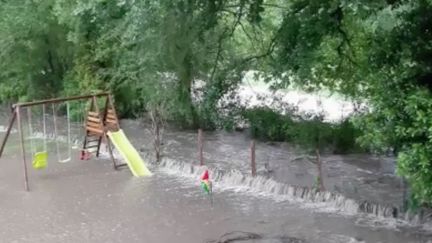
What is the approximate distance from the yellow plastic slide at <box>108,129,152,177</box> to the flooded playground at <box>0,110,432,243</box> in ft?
0.63

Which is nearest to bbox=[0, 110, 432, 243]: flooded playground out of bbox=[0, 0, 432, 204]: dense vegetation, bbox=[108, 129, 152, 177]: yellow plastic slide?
bbox=[108, 129, 152, 177]: yellow plastic slide

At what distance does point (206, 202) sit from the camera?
9.88 m

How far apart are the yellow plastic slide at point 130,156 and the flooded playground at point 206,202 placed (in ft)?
0.63

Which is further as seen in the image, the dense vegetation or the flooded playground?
the flooded playground

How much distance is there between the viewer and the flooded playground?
840 cm

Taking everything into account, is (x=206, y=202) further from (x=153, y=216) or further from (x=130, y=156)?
(x=130, y=156)

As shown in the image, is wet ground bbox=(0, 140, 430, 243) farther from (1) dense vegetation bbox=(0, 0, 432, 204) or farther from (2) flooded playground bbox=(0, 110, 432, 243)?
(1) dense vegetation bbox=(0, 0, 432, 204)

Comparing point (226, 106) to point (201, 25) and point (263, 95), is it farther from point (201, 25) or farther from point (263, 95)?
point (201, 25)

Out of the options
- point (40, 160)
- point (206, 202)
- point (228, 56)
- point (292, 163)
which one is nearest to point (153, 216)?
point (206, 202)

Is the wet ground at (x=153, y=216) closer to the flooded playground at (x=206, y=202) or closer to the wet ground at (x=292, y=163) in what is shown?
the flooded playground at (x=206, y=202)

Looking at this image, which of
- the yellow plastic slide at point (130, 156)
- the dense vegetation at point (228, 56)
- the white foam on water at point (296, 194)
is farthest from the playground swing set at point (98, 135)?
the dense vegetation at point (228, 56)

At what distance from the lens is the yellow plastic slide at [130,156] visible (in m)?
11.8

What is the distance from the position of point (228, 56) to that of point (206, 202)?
18.3 feet

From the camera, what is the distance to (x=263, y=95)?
15.8 metres
